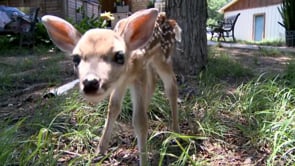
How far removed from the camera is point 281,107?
9.89ft

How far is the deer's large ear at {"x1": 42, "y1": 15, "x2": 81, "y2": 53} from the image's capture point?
2.00 metres

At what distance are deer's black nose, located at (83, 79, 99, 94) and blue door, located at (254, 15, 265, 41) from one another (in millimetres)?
22232

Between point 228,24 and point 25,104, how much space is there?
17721 millimetres

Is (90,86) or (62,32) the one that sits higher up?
(62,32)

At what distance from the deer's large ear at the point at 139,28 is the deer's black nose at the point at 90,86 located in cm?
48

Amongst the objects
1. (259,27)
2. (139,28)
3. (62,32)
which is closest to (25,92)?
(62,32)

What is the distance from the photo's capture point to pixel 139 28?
2014 mm

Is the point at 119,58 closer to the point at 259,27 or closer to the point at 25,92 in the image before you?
the point at 25,92

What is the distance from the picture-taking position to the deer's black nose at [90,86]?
5.15 feet

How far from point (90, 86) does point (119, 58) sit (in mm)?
260

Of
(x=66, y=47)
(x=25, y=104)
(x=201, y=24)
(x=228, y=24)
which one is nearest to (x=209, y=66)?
(x=201, y=24)

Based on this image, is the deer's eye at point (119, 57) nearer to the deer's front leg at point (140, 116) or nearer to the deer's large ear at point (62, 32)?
the deer's large ear at point (62, 32)

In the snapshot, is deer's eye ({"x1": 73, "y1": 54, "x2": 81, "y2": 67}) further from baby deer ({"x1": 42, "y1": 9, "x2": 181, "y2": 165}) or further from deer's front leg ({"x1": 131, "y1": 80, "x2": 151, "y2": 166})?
deer's front leg ({"x1": 131, "y1": 80, "x2": 151, "y2": 166})

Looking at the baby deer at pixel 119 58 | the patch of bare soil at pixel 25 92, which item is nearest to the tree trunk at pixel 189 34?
the patch of bare soil at pixel 25 92
